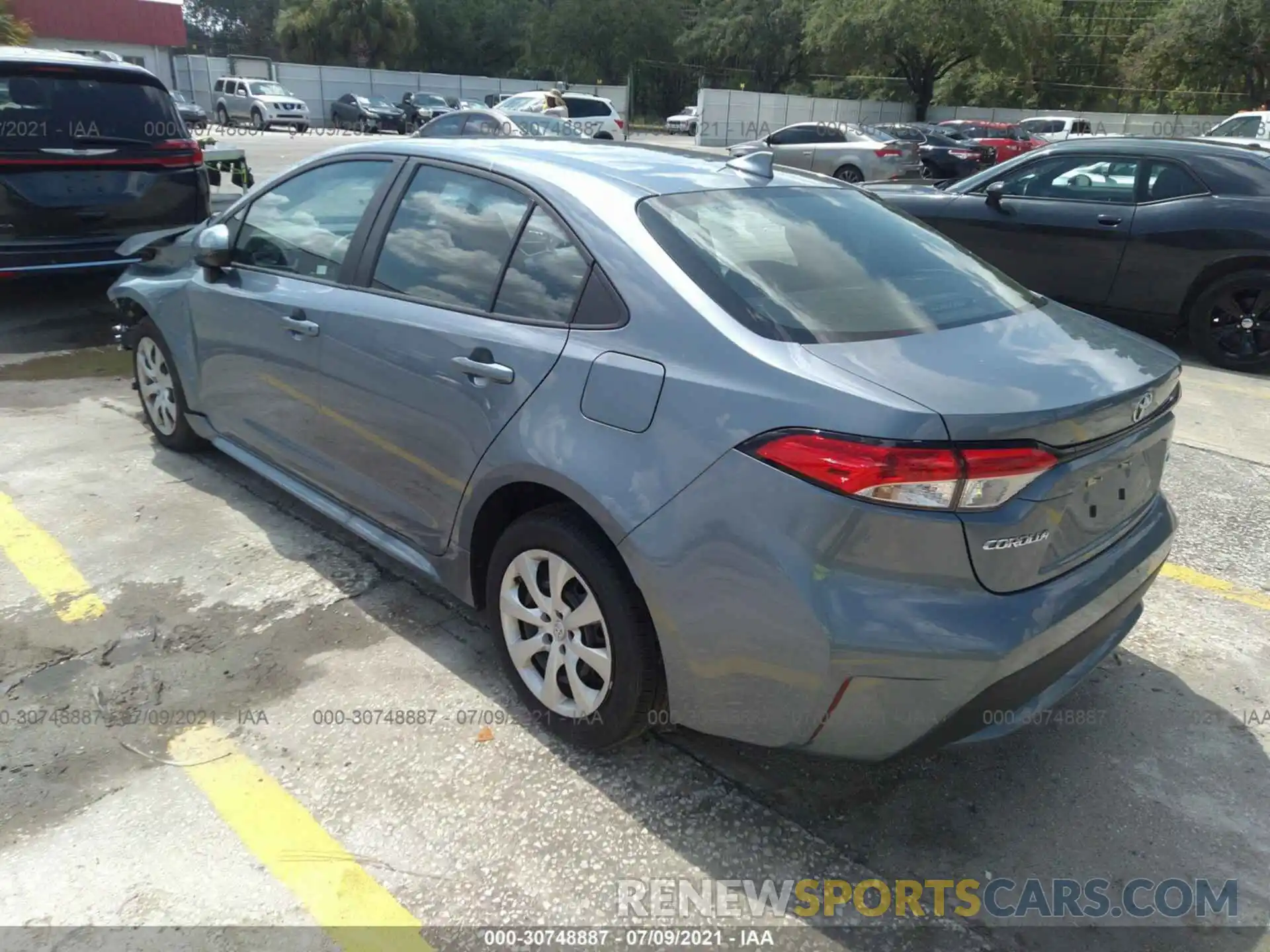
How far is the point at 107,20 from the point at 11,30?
2845cm

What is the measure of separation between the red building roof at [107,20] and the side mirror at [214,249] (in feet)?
138

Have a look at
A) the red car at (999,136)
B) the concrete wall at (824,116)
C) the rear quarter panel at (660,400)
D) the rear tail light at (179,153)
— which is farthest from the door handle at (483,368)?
the concrete wall at (824,116)

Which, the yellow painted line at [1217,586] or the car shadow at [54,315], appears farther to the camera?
the car shadow at [54,315]

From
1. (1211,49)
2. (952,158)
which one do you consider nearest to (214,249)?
(952,158)

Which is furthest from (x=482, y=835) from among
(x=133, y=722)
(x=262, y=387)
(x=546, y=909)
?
(x=262, y=387)

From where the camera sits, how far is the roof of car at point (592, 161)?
2857 mm

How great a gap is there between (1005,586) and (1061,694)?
507 mm

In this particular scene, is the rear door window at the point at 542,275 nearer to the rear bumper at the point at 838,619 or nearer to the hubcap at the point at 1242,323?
the rear bumper at the point at 838,619

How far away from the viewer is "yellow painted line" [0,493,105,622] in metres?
3.46

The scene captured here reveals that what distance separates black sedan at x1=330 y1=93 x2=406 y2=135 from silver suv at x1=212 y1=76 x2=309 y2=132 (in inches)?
83.3

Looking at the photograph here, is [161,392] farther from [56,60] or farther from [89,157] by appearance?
[56,60]

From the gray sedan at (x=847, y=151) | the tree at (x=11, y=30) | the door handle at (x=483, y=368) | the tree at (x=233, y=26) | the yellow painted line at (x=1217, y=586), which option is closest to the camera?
the door handle at (x=483, y=368)

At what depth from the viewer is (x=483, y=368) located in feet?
9.02

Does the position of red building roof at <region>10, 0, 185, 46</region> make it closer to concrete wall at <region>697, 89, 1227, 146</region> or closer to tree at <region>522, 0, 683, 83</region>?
concrete wall at <region>697, 89, 1227, 146</region>
